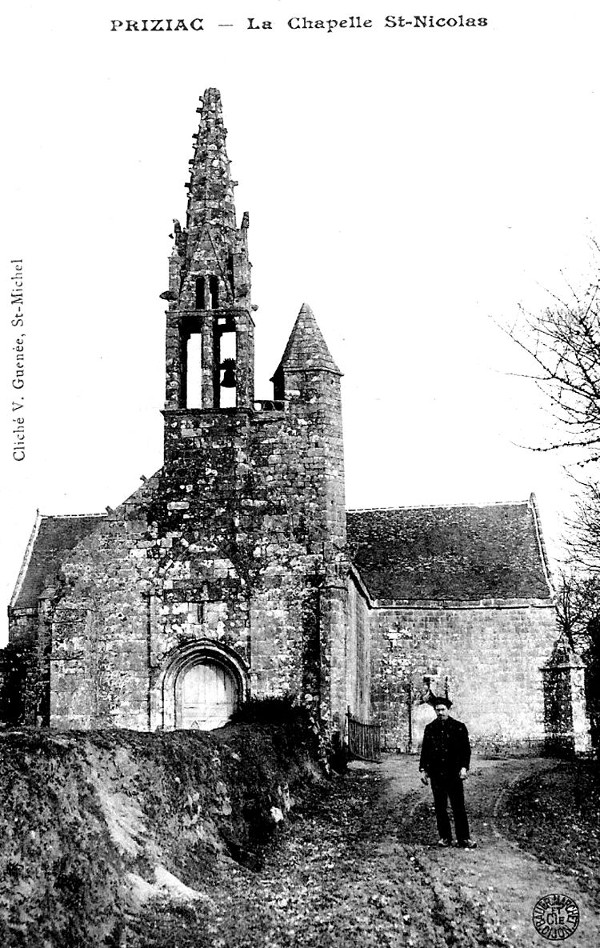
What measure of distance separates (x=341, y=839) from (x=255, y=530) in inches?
343

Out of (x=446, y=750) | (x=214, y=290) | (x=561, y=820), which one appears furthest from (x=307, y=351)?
(x=446, y=750)

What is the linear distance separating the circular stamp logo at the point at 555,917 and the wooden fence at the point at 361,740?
1230 cm

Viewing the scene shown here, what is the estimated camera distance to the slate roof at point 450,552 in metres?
34.9

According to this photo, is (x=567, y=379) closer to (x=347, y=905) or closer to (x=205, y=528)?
(x=347, y=905)

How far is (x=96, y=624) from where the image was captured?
2178 centimetres

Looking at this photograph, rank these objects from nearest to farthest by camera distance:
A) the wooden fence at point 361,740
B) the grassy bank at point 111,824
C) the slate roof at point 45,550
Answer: the grassy bank at point 111,824 → the wooden fence at point 361,740 → the slate roof at point 45,550

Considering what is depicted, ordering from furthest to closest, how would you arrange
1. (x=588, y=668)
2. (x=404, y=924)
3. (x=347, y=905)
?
(x=588, y=668) < (x=347, y=905) < (x=404, y=924)

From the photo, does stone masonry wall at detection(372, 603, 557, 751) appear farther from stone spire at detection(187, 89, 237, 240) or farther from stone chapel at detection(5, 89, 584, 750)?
stone spire at detection(187, 89, 237, 240)

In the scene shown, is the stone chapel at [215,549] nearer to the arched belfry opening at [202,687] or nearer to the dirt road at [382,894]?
the arched belfry opening at [202,687]

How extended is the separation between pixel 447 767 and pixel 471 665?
2245 centimetres

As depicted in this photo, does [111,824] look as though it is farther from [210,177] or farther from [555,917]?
[210,177]

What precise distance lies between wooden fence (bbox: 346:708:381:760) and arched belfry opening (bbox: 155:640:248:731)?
2.45 meters

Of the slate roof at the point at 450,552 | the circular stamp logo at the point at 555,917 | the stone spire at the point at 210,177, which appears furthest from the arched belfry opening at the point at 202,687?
the slate roof at the point at 450,552

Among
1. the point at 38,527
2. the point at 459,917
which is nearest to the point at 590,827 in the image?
the point at 459,917
